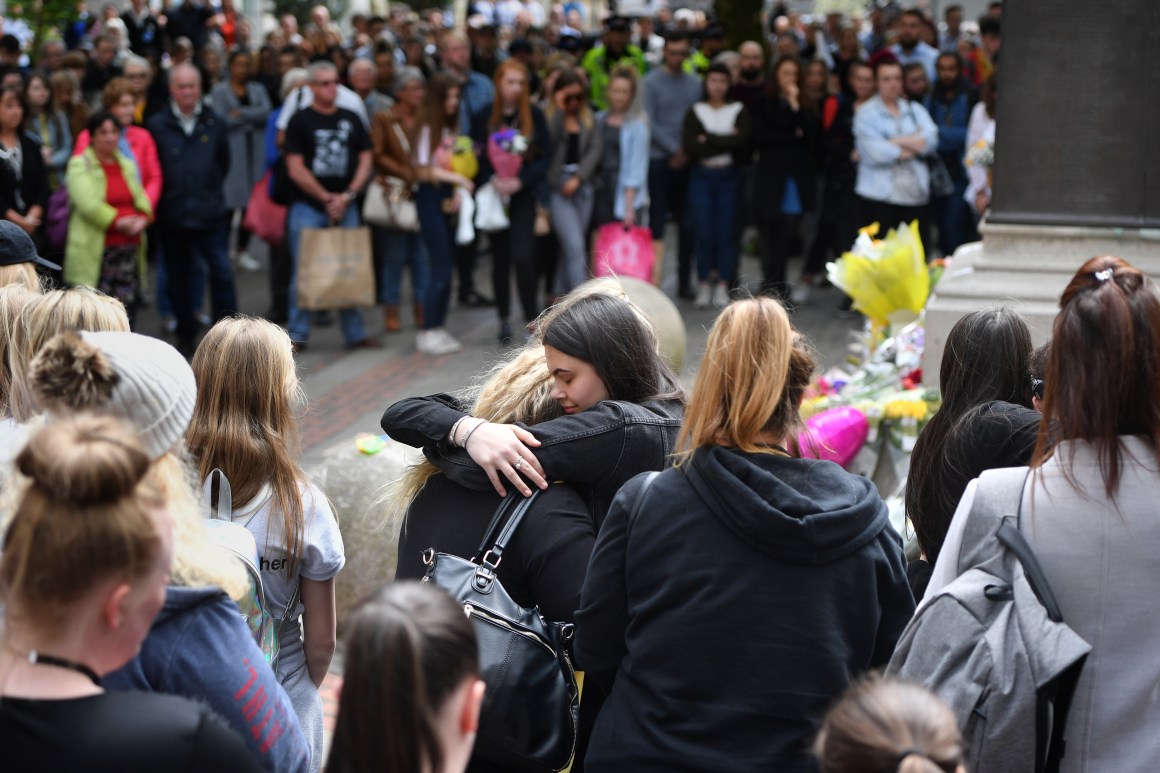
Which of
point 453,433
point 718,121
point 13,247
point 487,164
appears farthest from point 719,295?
point 453,433

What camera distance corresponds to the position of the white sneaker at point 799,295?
12.2 meters

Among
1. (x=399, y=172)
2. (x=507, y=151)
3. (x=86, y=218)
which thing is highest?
(x=507, y=151)

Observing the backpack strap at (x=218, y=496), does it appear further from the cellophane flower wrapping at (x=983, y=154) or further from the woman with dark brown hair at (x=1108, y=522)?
the cellophane flower wrapping at (x=983, y=154)

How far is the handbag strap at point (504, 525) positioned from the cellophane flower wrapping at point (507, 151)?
302 inches

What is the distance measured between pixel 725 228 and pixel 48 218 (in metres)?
5.44

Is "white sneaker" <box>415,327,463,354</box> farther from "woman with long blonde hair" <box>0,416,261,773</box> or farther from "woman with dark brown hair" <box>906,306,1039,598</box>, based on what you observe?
"woman with long blonde hair" <box>0,416,261,773</box>

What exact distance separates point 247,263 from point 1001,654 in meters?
12.6

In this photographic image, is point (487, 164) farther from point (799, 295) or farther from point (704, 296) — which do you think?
point (799, 295)

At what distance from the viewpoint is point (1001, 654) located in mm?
2393

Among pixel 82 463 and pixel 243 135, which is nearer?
pixel 82 463

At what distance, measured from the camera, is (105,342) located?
2.38m

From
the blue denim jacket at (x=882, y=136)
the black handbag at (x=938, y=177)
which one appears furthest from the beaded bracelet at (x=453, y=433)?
the black handbag at (x=938, y=177)

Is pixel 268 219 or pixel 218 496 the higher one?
pixel 218 496

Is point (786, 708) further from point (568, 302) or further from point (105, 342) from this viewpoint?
point (105, 342)
